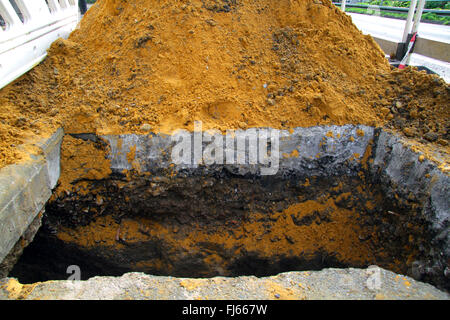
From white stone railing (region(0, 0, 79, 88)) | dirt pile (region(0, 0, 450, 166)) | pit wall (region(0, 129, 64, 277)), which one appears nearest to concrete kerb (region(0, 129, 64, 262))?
pit wall (region(0, 129, 64, 277))

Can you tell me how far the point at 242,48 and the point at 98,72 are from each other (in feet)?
6.12

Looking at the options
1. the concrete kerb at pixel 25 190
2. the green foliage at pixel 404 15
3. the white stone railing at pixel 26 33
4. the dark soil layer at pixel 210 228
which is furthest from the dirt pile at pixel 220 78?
the green foliage at pixel 404 15

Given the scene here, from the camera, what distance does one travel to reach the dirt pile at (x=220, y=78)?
325 centimetres

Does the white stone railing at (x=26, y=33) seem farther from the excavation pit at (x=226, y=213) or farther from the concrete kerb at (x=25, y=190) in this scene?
the excavation pit at (x=226, y=213)

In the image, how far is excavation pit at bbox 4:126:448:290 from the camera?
3.23 m

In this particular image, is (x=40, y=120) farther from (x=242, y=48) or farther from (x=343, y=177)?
(x=343, y=177)

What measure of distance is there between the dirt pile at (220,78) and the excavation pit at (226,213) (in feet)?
0.96

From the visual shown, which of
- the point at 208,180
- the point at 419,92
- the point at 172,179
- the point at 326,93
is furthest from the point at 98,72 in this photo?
the point at 419,92

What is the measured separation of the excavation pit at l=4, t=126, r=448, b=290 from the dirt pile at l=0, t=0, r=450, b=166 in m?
0.29

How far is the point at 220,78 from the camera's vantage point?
350cm

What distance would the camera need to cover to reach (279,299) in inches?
77.8

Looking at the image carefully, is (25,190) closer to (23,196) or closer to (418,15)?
(23,196)

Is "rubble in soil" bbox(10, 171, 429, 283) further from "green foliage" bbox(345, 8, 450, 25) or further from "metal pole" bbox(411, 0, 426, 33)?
"green foliage" bbox(345, 8, 450, 25)

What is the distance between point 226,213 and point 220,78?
5.31 ft
